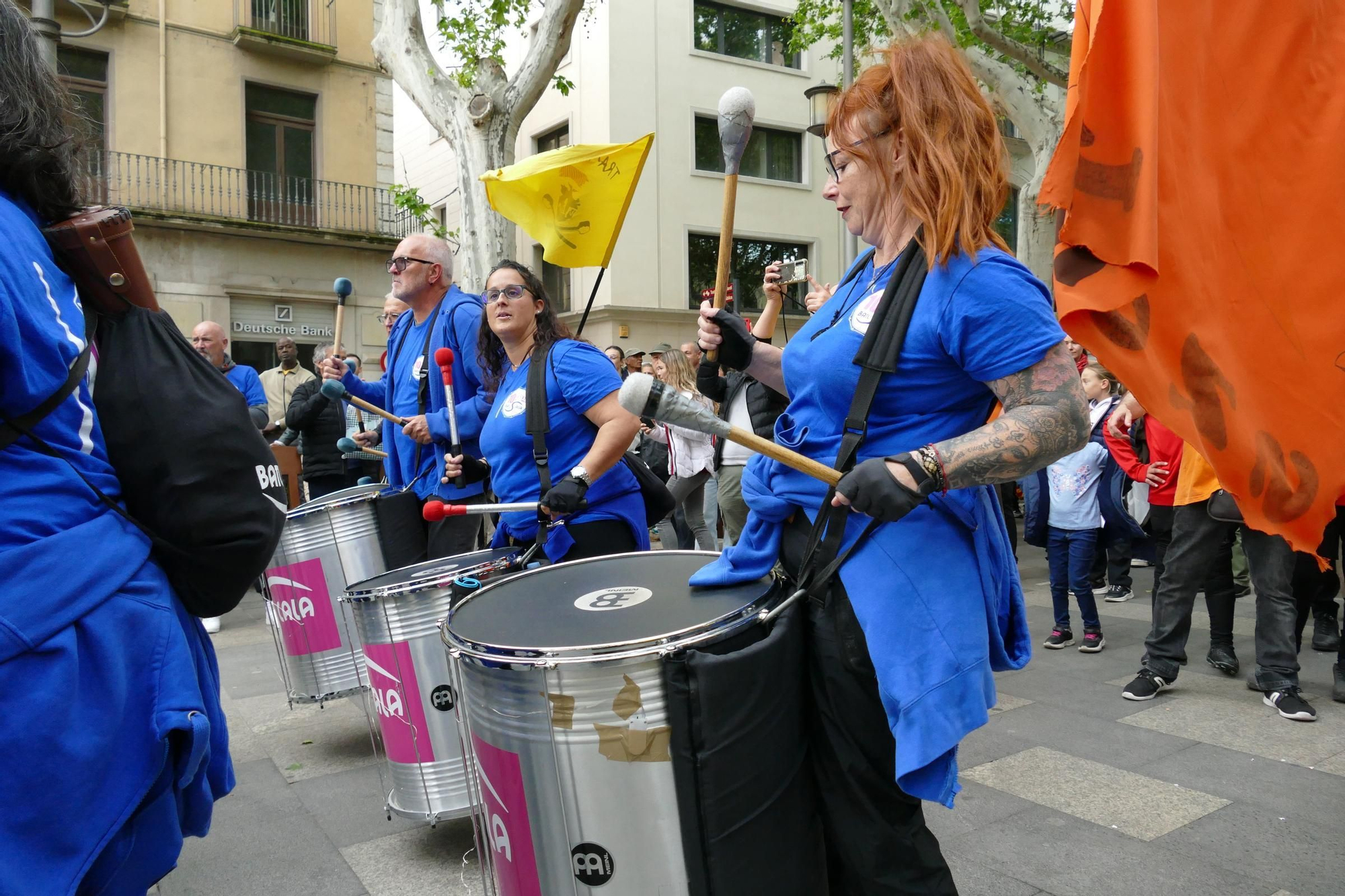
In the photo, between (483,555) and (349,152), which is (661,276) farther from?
(483,555)

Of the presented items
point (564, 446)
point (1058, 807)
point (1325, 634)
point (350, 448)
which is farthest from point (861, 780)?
point (1325, 634)

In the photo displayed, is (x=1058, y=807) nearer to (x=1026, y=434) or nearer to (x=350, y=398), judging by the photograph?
(x=1026, y=434)

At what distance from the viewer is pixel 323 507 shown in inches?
158

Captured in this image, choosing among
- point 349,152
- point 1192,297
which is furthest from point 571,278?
point 1192,297

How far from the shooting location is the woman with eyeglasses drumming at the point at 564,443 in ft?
10.7

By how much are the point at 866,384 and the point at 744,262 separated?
72.7 feet

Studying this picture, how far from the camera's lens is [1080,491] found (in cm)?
589

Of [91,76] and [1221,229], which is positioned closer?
[1221,229]

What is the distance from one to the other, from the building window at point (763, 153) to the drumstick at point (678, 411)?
2190 centimetres

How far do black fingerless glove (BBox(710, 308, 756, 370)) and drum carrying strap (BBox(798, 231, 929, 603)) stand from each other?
559 millimetres

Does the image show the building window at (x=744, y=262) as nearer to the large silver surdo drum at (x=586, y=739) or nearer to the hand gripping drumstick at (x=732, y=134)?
the hand gripping drumstick at (x=732, y=134)

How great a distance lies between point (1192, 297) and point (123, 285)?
1.88m

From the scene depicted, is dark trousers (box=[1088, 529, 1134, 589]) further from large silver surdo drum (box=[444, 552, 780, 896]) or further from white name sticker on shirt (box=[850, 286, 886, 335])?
large silver surdo drum (box=[444, 552, 780, 896])

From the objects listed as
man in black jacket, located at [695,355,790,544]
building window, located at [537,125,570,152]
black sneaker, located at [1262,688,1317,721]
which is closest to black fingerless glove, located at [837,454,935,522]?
man in black jacket, located at [695,355,790,544]
